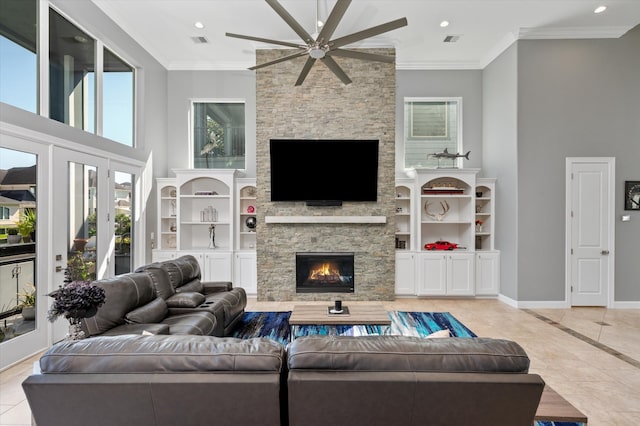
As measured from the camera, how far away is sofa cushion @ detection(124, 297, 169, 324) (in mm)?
2928

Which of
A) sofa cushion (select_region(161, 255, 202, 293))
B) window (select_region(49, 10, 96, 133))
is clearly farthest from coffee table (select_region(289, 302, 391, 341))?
window (select_region(49, 10, 96, 133))

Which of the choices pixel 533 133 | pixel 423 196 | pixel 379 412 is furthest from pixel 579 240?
pixel 379 412

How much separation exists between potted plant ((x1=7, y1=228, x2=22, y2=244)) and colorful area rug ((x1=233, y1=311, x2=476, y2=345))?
95.9 inches

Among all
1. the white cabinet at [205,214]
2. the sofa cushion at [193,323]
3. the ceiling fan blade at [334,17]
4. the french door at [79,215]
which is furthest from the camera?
the white cabinet at [205,214]

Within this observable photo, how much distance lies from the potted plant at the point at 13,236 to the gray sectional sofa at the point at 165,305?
3.73ft

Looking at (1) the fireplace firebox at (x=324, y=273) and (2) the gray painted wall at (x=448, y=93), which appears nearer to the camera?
(1) the fireplace firebox at (x=324, y=273)

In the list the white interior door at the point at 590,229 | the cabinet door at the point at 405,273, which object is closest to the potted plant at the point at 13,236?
the cabinet door at the point at 405,273

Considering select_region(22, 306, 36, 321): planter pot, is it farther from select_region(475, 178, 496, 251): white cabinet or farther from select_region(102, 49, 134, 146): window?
select_region(475, 178, 496, 251): white cabinet

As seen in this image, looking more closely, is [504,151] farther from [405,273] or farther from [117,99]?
[117,99]

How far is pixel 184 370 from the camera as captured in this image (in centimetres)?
136

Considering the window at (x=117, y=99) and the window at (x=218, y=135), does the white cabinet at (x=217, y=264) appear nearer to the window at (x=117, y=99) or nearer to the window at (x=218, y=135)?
the window at (x=218, y=135)

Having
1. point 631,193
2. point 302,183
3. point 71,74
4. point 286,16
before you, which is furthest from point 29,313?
point 631,193

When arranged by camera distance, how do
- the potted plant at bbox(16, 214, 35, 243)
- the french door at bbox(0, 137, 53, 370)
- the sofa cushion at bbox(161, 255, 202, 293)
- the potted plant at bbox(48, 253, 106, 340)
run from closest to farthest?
the potted plant at bbox(48, 253, 106, 340) < the french door at bbox(0, 137, 53, 370) < the potted plant at bbox(16, 214, 35, 243) < the sofa cushion at bbox(161, 255, 202, 293)

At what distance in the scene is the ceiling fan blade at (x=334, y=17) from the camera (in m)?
2.78
